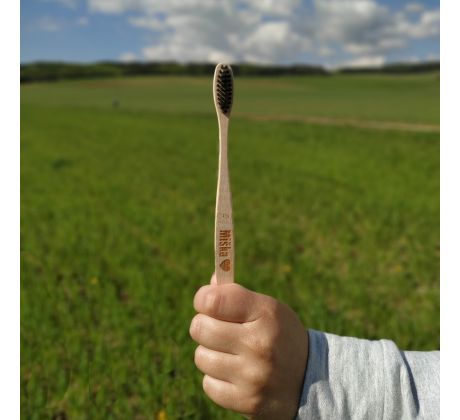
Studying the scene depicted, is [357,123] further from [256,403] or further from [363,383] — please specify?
[256,403]

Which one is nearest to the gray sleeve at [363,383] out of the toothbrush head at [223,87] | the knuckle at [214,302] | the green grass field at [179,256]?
the knuckle at [214,302]

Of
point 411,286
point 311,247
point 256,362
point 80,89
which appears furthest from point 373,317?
point 80,89

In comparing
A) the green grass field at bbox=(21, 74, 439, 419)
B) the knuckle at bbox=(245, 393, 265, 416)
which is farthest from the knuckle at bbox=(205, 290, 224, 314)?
the green grass field at bbox=(21, 74, 439, 419)

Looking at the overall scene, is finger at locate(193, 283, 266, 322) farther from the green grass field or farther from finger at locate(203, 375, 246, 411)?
the green grass field

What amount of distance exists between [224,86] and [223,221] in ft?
0.97

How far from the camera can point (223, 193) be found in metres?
0.98

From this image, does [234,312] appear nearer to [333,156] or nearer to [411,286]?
[411,286]

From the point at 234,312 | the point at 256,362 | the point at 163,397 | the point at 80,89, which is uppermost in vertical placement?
the point at 80,89

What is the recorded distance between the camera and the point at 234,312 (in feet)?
3.30

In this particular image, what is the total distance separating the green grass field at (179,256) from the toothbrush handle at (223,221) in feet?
6.23

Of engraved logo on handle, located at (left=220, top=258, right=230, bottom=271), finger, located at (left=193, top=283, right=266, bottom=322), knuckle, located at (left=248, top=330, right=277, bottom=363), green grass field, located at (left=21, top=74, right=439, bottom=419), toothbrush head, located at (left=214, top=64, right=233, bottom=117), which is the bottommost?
green grass field, located at (left=21, top=74, right=439, bottom=419)

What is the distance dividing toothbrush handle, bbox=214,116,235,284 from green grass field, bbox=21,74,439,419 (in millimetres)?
1897

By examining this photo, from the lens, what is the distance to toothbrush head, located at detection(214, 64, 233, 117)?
1.01 m

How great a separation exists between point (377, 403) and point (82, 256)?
441 centimetres
